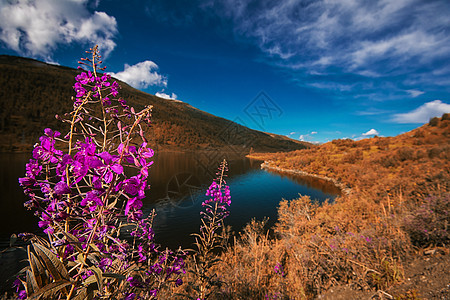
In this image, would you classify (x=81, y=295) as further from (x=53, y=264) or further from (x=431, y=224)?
(x=431, y=224)

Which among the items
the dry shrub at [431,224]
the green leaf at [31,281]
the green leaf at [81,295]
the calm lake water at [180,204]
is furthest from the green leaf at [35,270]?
the calm lake water at [180,204]

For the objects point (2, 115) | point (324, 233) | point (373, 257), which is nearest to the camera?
point (373, 257)

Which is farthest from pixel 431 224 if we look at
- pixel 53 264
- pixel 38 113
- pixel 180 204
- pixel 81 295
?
pixel 38 113

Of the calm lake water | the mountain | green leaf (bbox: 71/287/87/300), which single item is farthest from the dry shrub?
the mountain

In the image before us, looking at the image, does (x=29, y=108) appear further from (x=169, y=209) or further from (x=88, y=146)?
(x=88, y=146)

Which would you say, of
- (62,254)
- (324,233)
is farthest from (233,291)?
(324,233)

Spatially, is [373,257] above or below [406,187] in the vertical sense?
below

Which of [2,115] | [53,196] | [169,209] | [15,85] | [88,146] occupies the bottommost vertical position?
[169,209]

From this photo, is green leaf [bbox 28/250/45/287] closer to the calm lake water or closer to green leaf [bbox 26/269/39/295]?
green leaf [bbox 26/269/39/295]

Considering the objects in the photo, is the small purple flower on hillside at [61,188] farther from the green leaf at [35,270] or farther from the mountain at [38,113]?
the mountain at [38,113]

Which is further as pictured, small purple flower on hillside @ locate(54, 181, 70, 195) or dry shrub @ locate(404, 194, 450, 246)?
dry shrub @ locate(404, 194, 450, 246)

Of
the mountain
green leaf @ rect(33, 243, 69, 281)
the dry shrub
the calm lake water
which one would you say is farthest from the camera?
the mountain

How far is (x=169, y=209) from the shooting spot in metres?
14.3

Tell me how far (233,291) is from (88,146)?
13.1ft
